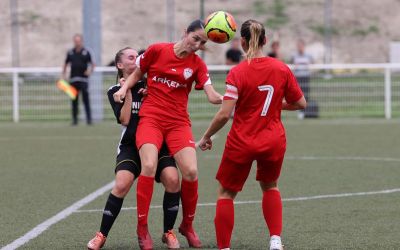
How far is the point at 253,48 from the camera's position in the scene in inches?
312

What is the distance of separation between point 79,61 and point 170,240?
1531 centimetres

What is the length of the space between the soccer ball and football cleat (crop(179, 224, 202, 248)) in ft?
5.20

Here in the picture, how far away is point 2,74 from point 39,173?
13.1m

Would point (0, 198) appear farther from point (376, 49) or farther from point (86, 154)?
point (376, 49)

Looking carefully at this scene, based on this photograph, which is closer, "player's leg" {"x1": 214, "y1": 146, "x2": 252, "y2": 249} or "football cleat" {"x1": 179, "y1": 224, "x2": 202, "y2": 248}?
"player's leg" {"x1": 214, "y1": 146, "x2": 252, "y2": 249}

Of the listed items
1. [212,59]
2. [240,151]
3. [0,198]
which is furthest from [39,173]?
[212,59]

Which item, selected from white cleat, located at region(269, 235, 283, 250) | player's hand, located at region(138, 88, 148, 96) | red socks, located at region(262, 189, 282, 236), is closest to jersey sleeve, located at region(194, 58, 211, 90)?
player's hand, located at region(138, 88, 148, 96)

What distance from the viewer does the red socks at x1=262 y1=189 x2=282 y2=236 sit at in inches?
327

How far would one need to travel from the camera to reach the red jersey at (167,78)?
28.6ft

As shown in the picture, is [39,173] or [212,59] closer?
[39,173]

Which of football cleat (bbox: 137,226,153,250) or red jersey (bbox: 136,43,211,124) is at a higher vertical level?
red jersey (bbox: 136,43,211,124)

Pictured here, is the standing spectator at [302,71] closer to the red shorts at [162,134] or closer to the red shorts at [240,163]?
the red shorts at [162,134]

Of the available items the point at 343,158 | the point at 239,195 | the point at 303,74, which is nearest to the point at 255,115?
the point at 239,195

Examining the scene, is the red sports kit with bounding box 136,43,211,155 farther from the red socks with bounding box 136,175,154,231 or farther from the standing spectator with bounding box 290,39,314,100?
the standing spectator with bounding box 290,39,314,100
